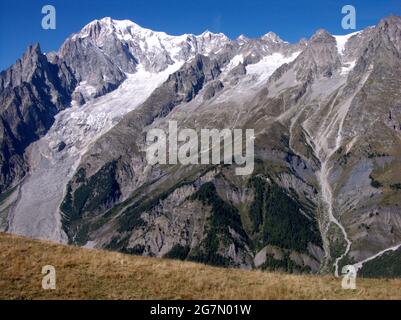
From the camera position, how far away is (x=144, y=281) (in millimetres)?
36656

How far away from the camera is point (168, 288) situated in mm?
35219

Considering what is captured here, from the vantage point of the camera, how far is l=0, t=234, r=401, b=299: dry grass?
33844mm

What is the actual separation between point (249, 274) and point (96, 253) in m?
11.8

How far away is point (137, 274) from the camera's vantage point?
38.2m

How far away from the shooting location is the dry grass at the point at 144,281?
33.8 m
